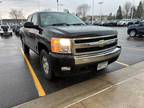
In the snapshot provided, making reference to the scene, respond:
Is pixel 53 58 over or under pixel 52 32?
under

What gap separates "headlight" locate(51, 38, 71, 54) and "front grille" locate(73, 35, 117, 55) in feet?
0.44

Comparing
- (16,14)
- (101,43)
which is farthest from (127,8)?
(101,43)

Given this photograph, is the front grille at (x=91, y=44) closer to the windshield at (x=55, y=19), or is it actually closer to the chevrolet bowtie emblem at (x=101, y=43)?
the chevrolet bowtie emblem at (x=101, y=43)

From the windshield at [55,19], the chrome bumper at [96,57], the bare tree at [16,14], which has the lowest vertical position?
the chrome bumper at [96,57]

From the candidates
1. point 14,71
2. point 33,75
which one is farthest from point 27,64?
point 33,75

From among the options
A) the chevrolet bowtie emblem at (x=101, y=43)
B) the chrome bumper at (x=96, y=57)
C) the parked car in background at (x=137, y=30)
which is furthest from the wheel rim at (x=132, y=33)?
the chevrolet bowtie emblem at (x=101, y=43)

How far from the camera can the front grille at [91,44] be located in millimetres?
3584

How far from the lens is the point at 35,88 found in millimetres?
4066

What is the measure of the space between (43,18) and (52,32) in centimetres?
140

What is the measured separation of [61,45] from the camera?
3.58 meters

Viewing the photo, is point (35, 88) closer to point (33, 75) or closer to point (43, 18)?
point (33, 75)

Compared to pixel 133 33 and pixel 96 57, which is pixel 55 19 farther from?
pixel 133 33

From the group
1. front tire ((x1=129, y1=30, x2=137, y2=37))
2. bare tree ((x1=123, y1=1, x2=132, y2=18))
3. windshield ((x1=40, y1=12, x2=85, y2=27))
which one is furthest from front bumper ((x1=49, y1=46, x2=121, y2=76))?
bare tree ((x1=123, y1=1, x2=132, y2=18))

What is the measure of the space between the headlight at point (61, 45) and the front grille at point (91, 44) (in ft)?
0.44
